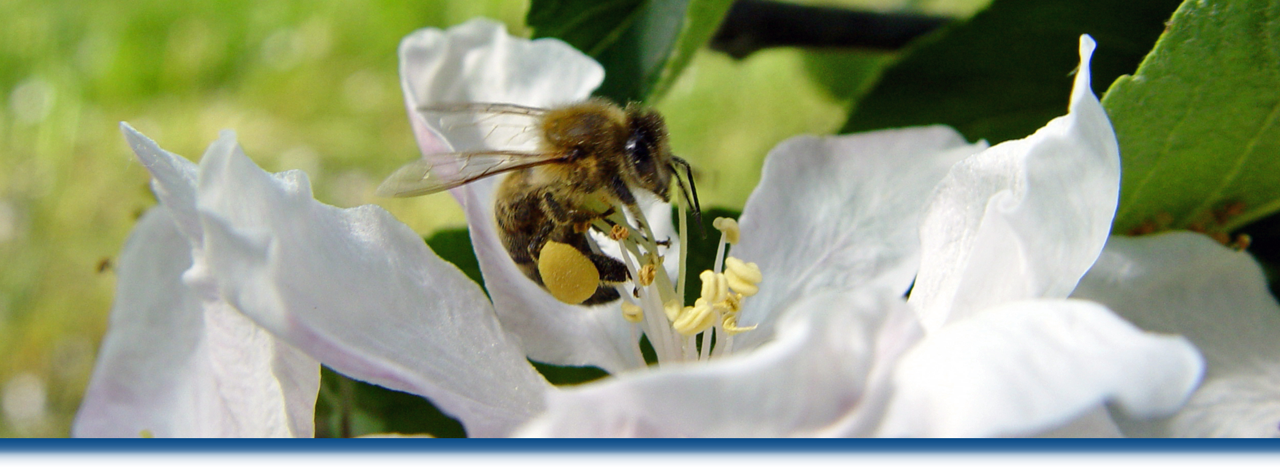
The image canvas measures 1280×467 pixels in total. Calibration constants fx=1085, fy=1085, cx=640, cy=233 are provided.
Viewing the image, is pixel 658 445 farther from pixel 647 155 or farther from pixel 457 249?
pixel 457 249

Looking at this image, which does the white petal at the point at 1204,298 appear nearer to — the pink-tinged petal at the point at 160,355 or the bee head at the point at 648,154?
the bee head at the point at 648,154

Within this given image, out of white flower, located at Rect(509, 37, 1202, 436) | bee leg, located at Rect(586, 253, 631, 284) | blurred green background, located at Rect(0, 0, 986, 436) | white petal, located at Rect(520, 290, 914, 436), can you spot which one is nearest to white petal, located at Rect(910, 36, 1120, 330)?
white flower, located at Rect(509, 37, 1202, 436)

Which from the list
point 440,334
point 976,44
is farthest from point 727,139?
point 440,334

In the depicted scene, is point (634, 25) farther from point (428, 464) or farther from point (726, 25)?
point (428, 464)

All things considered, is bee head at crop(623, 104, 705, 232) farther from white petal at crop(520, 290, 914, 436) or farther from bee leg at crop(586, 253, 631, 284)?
white petal at crop(520, 290, 914, 436)

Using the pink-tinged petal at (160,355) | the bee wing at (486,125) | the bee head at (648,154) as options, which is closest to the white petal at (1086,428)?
the bee head at (648,154)

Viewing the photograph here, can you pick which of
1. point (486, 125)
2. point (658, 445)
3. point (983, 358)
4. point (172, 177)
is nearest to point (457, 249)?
point (486, 125)
